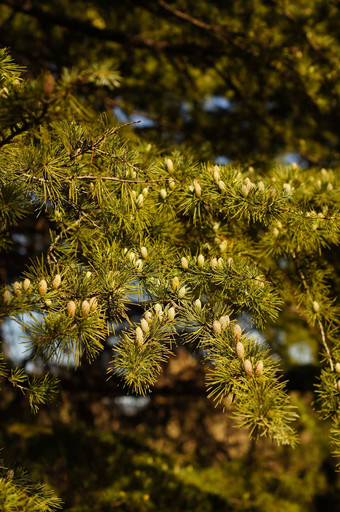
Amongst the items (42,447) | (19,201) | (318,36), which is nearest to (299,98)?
(318,36)

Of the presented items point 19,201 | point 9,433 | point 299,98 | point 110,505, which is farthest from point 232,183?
point 9,433

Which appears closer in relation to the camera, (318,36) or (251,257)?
(251,257)

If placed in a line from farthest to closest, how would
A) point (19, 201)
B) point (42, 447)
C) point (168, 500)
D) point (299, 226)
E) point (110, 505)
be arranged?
point (42, 447) → point (168, 500) → point (110, 505) → point (299, 226) → point (19, 201)

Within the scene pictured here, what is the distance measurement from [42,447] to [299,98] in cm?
273

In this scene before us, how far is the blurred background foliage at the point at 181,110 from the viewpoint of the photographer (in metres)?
2.12

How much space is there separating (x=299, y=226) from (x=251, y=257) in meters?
0.25

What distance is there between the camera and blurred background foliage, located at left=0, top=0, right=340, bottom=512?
212cm

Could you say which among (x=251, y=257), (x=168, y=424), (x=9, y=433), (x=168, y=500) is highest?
(x=251, y=257)

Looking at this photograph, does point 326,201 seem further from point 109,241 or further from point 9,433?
point 9,433

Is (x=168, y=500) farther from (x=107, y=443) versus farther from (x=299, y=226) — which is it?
(x=299, y=226)

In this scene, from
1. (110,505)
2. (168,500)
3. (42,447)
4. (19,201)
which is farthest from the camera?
(42,447)

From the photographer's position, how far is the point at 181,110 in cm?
297

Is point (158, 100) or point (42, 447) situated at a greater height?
point (158, 100)

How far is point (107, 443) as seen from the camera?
7.93ft
